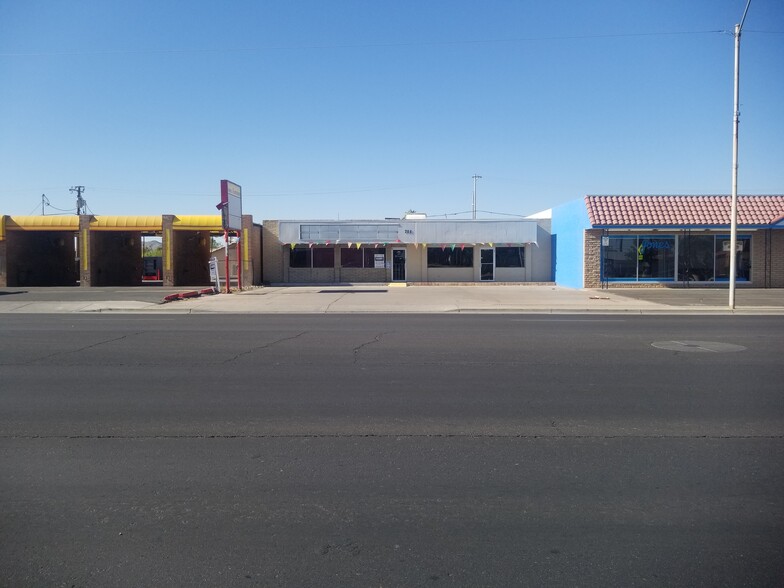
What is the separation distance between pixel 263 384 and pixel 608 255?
84.1 ft

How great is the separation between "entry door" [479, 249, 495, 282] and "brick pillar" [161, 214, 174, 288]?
16336 mm

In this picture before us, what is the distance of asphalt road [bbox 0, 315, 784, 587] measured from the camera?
13.1 feet

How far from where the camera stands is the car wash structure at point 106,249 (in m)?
35.3

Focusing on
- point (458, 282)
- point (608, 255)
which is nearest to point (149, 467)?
point (608, 255)

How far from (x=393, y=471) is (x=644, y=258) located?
28966mm

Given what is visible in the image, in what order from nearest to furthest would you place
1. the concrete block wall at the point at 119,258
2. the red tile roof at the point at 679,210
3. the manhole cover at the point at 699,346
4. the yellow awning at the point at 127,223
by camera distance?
the manhole cover at the point at 699,346, the red tile roof at the point at 679,210, the yellow awning at the point at 127,223, the concrete block wall at the point at 119,258

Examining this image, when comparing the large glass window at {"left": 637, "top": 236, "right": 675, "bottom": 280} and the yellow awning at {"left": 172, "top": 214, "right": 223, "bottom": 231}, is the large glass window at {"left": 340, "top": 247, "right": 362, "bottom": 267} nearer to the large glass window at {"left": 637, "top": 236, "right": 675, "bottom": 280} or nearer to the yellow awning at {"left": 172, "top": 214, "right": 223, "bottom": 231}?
the yellow awning at {"left": 172, "top": 214, "right": 223, "bottom": 231}

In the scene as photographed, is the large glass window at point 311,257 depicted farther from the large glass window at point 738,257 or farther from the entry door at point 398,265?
the large glass window at point 738,257

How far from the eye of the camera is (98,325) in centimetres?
1727

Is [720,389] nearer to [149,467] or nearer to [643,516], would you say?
[643,516]

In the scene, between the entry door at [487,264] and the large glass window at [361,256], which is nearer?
the entry door at [487,264]

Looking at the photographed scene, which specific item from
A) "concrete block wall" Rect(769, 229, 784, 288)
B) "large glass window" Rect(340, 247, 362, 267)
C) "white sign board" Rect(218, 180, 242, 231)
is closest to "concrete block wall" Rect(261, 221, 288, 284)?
"large glass window" Rect(340, 247, 362, 267)

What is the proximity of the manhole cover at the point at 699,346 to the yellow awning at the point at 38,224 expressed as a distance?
32257mm

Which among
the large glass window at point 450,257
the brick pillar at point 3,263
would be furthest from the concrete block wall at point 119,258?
the large glass window at point 450,257
